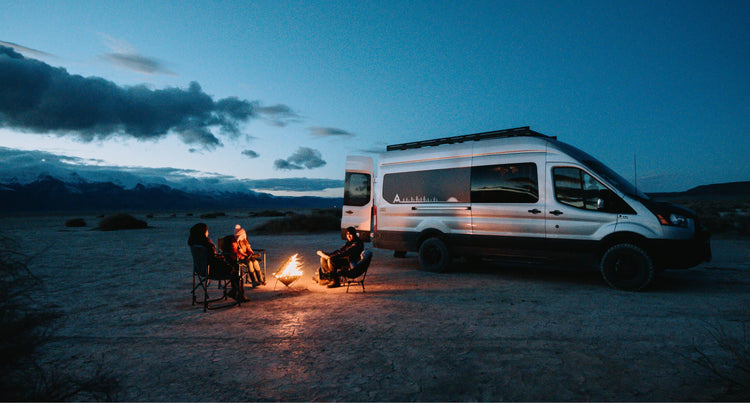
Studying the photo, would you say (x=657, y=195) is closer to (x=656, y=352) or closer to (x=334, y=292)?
(x=656, y=352)

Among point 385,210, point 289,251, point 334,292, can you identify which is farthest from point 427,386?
point 289,251

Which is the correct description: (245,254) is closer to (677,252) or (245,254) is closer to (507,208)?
(507,208)

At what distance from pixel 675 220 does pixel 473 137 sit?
419cm

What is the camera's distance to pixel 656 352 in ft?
14.1

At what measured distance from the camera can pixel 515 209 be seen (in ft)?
27.6

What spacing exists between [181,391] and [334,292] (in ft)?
14.0

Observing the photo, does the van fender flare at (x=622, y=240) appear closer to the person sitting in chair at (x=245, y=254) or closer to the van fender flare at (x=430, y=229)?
the van fender flare at (x=430, y=229)

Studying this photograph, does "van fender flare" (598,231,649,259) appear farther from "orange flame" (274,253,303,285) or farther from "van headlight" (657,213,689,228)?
"orange flame" (274,253,303,285)

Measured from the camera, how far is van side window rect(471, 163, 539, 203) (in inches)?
322

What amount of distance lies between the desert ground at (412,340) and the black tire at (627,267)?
227mm

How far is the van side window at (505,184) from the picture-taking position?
26.9 ft

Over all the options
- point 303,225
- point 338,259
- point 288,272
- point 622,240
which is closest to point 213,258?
point 288,272

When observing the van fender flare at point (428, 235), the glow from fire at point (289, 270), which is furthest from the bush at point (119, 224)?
the van fender flare at point (428, 235)

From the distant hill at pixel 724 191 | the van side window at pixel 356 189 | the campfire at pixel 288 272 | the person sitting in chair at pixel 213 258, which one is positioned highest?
the distant hill at pixel 724 191
